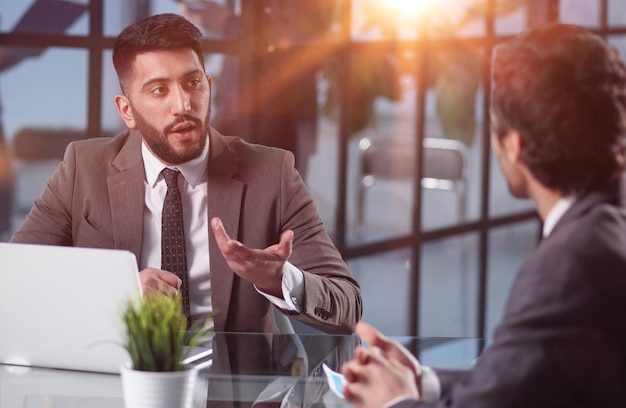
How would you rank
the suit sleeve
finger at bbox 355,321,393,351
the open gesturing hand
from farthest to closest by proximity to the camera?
the suit sleeve, the open gesturing hand, finger at bbox 355,321,393,351

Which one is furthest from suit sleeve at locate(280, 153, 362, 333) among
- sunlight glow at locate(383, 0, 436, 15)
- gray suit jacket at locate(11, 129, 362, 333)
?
sunlight glow at locate(383, 0, 436, 15)

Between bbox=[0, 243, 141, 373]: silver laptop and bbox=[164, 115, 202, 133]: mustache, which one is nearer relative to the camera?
bbox=[0, 243, 141, 373]: silver laptop

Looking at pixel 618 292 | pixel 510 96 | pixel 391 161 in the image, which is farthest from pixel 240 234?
pixel 391 161

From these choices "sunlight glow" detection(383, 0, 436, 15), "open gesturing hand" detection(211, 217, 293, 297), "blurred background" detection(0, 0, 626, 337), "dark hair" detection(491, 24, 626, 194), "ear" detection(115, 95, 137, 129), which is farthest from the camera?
"sunlight glow" detection(383, 0, 436, 15)

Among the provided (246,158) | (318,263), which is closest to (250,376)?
(318,263)

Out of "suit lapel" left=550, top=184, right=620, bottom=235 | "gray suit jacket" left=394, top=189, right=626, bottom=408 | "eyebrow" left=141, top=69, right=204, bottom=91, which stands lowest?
"gray suit jacket" left=394, top=189, right=626, bottom=408

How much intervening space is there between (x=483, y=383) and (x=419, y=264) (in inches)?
132

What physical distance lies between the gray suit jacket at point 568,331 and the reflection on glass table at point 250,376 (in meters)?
0.46

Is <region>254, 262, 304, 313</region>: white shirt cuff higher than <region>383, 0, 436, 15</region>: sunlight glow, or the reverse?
<region>383, 0, 436, 15</region>: sunlight glow

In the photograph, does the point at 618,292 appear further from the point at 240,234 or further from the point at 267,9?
the point at 267,9

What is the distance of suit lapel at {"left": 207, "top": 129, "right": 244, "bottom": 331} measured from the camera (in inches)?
98.0

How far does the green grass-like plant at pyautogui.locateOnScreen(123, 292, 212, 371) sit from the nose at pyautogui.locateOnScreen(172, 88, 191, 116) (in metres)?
1.21

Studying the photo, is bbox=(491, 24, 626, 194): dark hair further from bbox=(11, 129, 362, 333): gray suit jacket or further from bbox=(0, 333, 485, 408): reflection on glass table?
bbox=(11, 129, 362, 333): gray suit jacket

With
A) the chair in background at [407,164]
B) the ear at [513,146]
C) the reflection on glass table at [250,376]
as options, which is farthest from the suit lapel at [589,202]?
the chair in background at [407,164]
